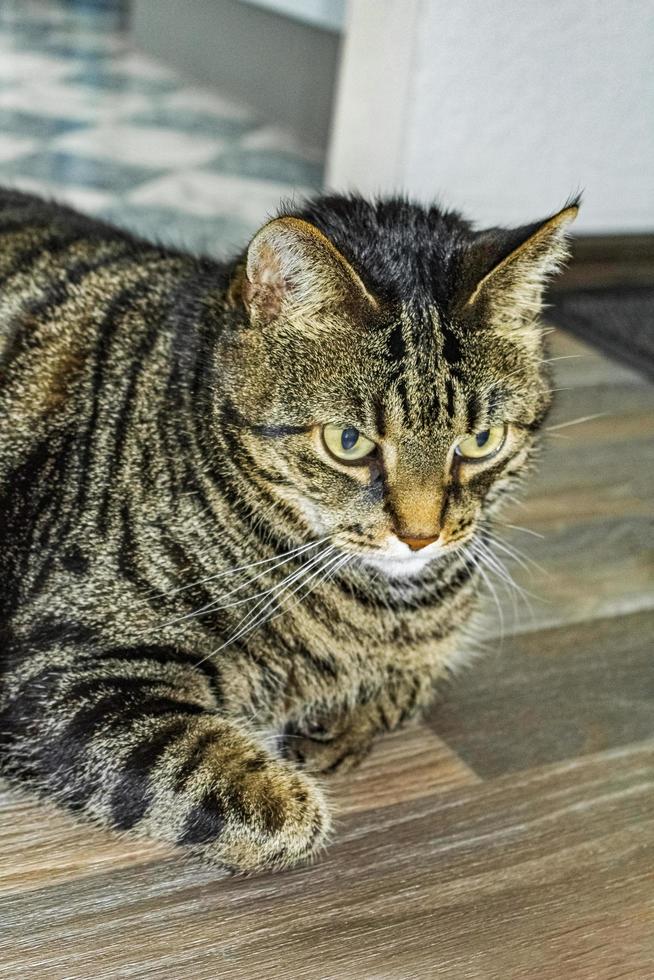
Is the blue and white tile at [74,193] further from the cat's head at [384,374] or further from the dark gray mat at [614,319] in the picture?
the cat's head at [384,374]

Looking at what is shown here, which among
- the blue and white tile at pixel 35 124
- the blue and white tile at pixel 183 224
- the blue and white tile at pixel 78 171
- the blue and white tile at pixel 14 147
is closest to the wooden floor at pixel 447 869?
the blue and white tile at pixel 183 224

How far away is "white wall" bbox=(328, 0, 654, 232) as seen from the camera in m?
2.90

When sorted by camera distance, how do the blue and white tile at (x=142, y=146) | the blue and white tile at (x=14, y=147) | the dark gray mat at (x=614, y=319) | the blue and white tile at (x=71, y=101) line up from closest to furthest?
the dark gray mat at (x=614, y=319) → the blue and white tile at (x=14, y=147) → the blue and white tile at (x=142, y=146) → the blue and white tile at (x=71, y=101)

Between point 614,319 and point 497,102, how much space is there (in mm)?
662

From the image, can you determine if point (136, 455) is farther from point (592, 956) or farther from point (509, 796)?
point (592, 956)

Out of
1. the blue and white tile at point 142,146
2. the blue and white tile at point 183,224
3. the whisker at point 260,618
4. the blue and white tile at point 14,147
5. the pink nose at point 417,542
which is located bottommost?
the whisker at point 260,618

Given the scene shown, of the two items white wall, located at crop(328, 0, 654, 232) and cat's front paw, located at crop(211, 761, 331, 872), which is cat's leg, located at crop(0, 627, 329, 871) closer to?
cat's front paw, located at crop(211, 761, 331, 872)

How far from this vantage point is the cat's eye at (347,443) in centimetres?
123

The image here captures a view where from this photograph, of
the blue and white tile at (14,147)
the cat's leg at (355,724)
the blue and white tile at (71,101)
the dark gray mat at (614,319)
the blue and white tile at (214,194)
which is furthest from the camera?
the blue and white tile at (71,101)

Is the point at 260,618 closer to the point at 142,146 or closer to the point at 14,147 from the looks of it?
the point at 14,147

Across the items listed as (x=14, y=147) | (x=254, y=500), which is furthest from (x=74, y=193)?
(x=254, y=500)

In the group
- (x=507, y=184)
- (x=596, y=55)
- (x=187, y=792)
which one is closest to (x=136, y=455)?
(x=187, y=792)

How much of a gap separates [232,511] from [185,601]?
118mm

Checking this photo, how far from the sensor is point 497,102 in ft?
9.99
